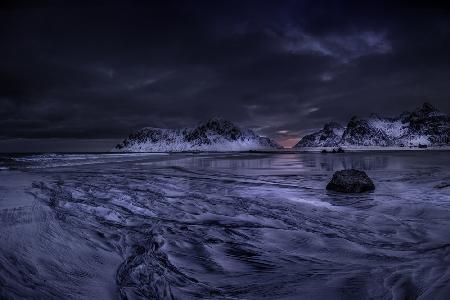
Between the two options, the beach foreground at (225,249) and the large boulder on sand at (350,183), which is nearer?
the beach foreground at (225,249)

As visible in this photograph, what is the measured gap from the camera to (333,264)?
13.0 feet

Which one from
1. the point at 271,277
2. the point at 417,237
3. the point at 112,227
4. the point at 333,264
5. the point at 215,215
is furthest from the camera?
the point at 215,215

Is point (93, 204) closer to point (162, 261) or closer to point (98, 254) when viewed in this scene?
point (98, 254)

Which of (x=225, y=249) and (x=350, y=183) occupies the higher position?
(x=350, y=183)

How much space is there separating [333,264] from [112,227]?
420 cm

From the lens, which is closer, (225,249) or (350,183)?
(225,249)

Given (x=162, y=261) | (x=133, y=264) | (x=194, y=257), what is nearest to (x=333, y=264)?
(x=194, y=257)

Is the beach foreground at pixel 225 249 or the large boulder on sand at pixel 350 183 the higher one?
the large boulder on sand at pixel 350 183

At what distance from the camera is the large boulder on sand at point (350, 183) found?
33.0 ft

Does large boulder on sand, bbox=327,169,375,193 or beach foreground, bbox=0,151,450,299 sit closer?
beach foreground, bbox=0,151,450,299

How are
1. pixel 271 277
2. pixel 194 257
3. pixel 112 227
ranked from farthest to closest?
1. pixel 112 227
2. pixel 194 257
3. pixel 271 277

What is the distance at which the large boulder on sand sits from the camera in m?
10.1

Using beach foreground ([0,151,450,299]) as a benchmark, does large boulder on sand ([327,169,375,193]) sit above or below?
above

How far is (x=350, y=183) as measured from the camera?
33.2 ft
